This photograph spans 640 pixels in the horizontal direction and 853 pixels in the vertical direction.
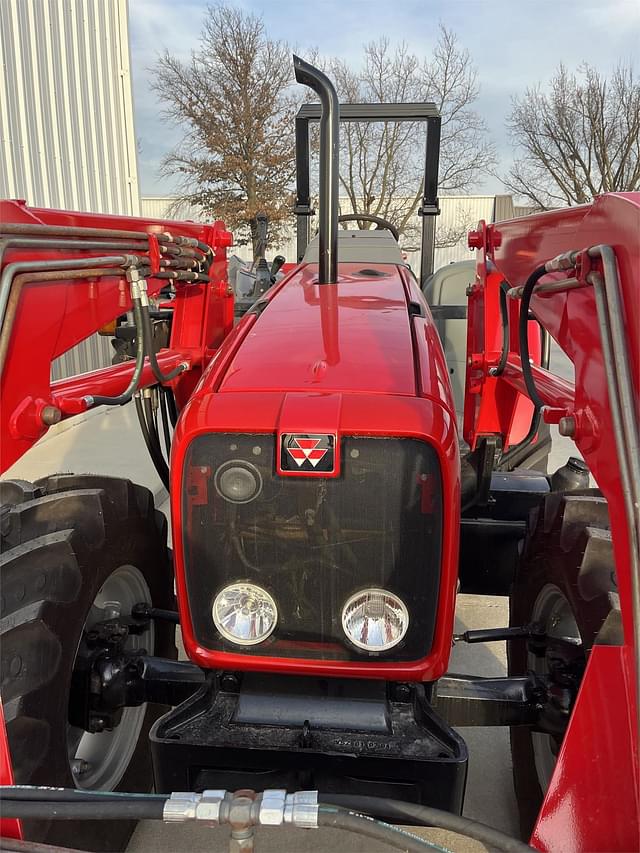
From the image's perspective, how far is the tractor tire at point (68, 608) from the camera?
166 cm

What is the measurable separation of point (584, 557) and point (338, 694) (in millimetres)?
696

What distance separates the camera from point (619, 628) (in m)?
1.53

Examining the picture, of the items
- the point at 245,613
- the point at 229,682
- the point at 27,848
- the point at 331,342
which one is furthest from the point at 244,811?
the point at 331,342

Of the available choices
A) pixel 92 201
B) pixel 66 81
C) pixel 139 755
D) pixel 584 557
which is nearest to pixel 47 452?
pixel 92 201

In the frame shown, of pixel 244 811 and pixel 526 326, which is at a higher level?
pixel 526 326

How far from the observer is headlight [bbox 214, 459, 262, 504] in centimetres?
163

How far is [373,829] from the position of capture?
1.05 m

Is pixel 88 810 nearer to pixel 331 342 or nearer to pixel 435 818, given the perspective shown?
pixel 435 818

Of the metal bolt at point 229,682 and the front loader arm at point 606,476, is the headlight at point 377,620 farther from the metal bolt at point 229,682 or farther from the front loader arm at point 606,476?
the front loader arm at point 606,476

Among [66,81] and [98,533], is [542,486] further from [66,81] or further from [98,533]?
[66,81]

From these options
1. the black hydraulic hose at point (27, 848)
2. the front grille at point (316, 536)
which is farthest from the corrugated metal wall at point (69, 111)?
the black hydraulic hose at point (27, 848)

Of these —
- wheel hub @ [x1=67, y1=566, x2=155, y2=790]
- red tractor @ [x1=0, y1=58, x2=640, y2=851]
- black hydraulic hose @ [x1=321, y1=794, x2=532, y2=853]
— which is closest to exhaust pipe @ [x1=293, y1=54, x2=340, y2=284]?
red tractor @ [x1=0, y1=58, x2=640, y2=851]

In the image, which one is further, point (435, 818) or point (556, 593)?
point (556, 593)

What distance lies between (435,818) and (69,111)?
765 centimetres
